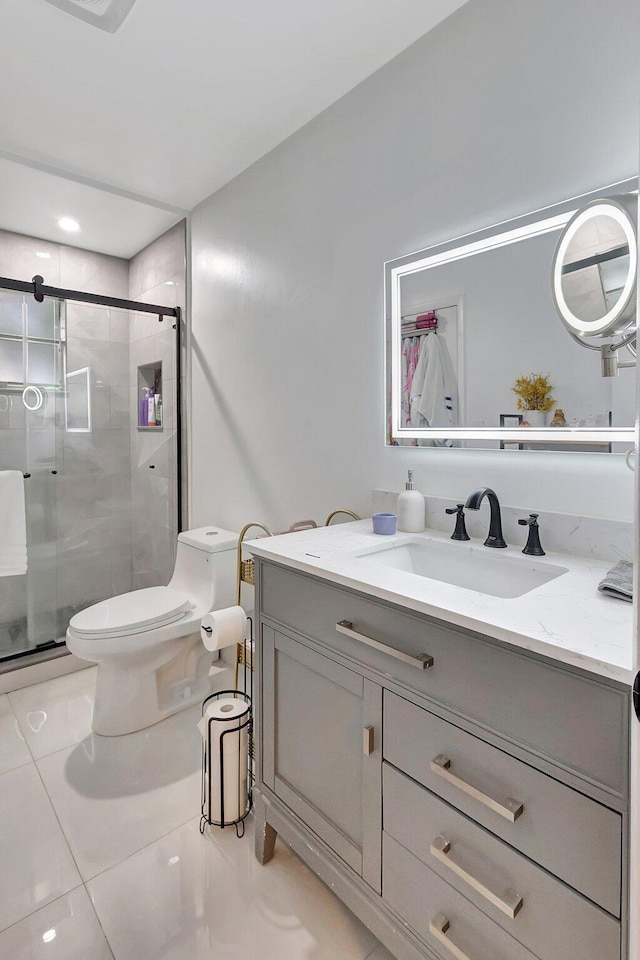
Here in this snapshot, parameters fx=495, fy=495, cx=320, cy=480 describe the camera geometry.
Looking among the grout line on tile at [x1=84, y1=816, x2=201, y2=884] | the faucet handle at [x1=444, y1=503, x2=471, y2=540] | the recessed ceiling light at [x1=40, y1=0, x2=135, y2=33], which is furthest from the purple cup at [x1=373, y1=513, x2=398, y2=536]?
the recessed ceiling light at [x1=40, y1=0, x2=135, y2=33]

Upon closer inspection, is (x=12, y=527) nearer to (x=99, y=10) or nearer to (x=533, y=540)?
(x=99, y=10)

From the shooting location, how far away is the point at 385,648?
3.20 ft

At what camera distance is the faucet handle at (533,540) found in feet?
4.02

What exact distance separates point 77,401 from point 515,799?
8.75ft

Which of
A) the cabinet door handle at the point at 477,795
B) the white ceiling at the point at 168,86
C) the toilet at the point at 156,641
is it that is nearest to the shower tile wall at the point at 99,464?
the white ceiling at the point at 168,86

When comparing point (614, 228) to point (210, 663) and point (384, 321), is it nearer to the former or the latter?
point (384, 321)

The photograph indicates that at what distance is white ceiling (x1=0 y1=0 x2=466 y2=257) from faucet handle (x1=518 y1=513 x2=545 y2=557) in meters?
1.48

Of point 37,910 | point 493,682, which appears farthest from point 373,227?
point 37,910

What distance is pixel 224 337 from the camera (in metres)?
2.46

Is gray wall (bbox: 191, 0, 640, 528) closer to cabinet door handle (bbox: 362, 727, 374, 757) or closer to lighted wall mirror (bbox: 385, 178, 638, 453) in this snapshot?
lighted wall mirror (bbox: 385, 178, 638, 453)

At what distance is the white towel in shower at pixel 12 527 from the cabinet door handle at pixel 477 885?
2164 millimetres

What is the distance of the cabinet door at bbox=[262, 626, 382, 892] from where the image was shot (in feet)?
3.42

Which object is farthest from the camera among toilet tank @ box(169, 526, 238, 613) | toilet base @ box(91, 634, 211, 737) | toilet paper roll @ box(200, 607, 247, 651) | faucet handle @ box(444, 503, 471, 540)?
toilet tank @ box(169, 526, 238, 613)

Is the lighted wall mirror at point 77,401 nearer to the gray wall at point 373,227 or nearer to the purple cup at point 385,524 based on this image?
the gray wall at point 373,227
